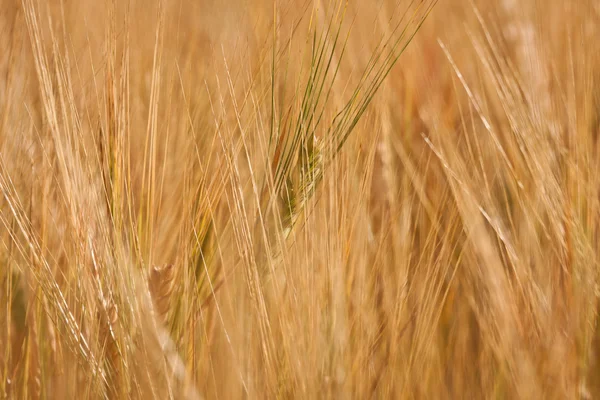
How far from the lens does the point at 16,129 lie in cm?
83

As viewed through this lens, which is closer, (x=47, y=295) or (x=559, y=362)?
(x=559, y=362)

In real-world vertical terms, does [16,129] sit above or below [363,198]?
above

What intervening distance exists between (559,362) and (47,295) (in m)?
0.50

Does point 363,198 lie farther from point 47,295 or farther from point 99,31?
point 99,31

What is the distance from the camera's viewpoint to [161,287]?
2.22ft

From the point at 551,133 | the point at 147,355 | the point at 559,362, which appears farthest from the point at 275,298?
the point at 551,133

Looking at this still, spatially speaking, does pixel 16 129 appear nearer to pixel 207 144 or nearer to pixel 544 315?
pixel 207 144

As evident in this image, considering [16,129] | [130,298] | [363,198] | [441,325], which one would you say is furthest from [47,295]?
[441,325]

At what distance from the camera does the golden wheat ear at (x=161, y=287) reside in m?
0.67

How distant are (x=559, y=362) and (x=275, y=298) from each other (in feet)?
0.82

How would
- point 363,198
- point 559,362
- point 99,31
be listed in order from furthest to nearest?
1. point 99,31
2. point 363,198
3. point 559,362

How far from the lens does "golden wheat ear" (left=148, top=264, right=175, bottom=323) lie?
0.67m

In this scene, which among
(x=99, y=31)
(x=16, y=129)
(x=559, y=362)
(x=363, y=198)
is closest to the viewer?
(x=559, y=362)

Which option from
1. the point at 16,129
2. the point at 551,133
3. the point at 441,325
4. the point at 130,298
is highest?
the point at 16,129
